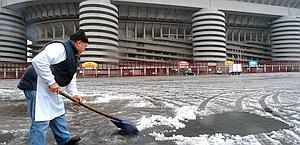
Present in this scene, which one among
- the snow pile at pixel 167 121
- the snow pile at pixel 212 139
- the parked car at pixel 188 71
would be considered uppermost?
the parked car at pixel 188 71

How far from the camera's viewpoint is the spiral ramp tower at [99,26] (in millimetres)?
54156

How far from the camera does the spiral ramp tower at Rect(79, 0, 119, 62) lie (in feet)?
178

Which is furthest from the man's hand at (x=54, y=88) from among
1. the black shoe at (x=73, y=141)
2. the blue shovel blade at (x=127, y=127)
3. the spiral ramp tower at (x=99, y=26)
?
the spiral ramp tower at (x=99, y=26)

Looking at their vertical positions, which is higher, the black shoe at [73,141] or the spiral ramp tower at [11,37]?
the spiral ramp tower at [11,37]

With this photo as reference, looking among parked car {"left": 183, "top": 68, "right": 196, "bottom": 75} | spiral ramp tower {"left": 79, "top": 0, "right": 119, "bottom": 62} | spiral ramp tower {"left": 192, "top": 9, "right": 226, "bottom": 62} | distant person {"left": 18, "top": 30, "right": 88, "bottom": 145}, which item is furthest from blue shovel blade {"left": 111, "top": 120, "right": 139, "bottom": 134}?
spiral ramp tower {"left": 192, "top": 9, "right": 226, "bottom": 62}

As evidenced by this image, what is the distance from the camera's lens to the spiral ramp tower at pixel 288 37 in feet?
235

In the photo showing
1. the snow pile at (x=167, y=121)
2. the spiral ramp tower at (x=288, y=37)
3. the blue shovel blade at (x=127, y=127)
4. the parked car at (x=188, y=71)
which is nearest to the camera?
the blue shovel blade at (x=127, y=127)

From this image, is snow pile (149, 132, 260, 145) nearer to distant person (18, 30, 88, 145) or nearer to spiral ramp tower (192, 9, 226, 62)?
distant person (18, 30, 88, 145)

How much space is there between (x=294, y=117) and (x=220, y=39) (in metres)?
59.8

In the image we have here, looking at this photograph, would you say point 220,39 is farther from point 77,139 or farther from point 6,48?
point 77,139

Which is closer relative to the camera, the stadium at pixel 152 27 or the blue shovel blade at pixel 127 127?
the blue shovel blade at pixel 127 127

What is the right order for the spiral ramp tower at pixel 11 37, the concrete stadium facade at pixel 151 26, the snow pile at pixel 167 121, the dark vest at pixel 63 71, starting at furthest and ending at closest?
the spiral ramp tower at pixel 11 37
the concrete stadium facade at pixel 151 26
the snow pile at pixel 167 121
the dark vest at pixel 63 71

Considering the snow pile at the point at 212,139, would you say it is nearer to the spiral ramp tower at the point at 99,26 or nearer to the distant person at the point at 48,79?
the distant person at the point at 48,79

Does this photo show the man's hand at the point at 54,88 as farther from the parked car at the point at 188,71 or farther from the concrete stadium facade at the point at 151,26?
the concrete stadium facade at the point at 151,26
